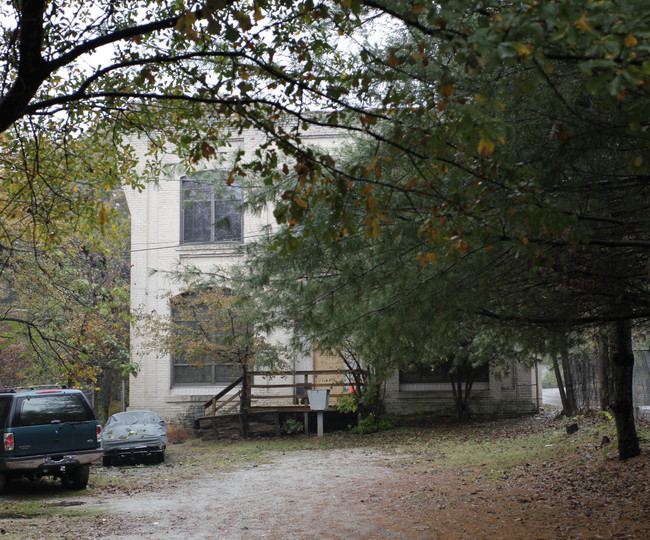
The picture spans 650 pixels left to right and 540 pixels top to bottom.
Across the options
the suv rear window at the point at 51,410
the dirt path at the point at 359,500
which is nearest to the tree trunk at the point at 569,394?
the dirt path at the point at 359,500

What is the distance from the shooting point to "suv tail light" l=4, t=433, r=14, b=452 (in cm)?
1242

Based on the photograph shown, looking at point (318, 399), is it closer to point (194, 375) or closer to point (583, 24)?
point (194, 375)

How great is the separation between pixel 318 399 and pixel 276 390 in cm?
257

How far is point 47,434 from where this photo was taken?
12.8m

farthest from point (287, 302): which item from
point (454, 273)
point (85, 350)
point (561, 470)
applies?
point (561, 470)

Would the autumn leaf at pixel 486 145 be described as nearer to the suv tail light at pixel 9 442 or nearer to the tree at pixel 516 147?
the tree at pixel 516 147

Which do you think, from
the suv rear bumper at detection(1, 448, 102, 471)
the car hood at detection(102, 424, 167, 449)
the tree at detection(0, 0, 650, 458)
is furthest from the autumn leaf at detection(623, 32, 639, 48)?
the car hood at detection(102, 424, 167, 449)

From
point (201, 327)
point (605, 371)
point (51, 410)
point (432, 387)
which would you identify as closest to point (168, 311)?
point (201, 327)

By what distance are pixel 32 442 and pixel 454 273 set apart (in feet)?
29.6

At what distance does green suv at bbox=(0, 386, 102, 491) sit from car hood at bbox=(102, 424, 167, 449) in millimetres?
3873

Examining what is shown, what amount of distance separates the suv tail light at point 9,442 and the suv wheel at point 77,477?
1.33 meters

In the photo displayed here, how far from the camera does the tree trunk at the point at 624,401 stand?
11.5 meters

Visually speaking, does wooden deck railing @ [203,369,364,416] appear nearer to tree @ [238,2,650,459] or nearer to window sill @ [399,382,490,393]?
window sill @ [399,382,490,393]

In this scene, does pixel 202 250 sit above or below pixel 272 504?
above
